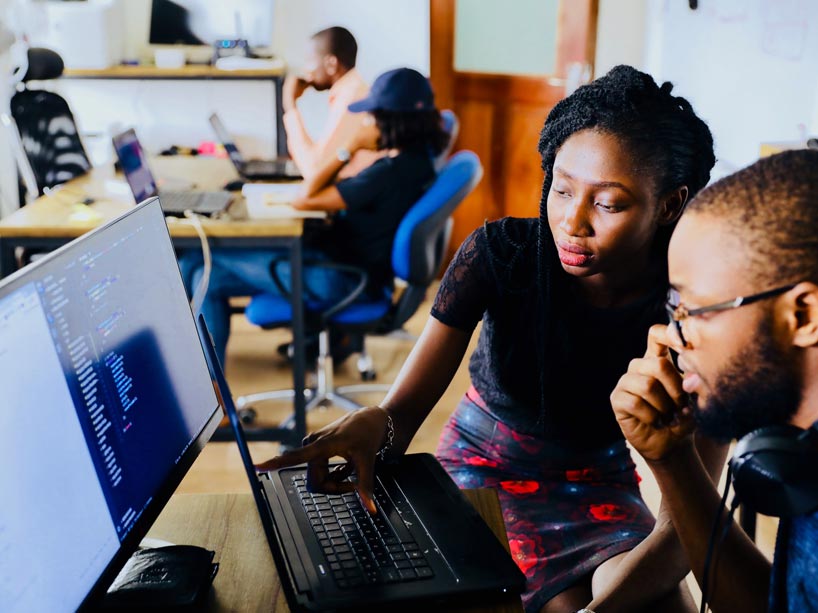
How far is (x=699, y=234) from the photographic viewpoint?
0.85m

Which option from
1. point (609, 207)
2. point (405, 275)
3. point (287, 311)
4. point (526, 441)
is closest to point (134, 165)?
point (287, 311)

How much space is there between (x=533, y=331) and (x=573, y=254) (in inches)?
7.3

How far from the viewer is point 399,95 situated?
2674 millimetres

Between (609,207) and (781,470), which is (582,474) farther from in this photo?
(781,470)

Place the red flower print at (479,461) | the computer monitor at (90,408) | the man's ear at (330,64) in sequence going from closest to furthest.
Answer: the computer monitor at (90,408) < the red flower print at (479,461) < the man's ear at (330,64)

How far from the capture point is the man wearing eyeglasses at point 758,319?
79 cm

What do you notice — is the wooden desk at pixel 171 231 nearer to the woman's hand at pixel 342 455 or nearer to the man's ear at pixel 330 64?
the man's ear at pixel 330 64

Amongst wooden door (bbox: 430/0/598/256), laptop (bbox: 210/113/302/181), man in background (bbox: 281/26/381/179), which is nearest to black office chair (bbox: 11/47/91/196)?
laptop (bbox: 210/113/302/181)

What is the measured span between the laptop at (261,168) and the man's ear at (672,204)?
6.70 ft

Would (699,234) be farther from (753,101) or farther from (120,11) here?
(120,11)

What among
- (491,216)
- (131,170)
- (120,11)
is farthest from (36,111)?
(491,216)

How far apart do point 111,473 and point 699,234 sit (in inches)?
23.7

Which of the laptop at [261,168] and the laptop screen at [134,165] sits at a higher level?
the laptop screen at [134,165]

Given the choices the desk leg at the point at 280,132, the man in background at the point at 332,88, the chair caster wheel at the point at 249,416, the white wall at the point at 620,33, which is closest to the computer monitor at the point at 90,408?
the chair caster wheel at the point at 249,416
